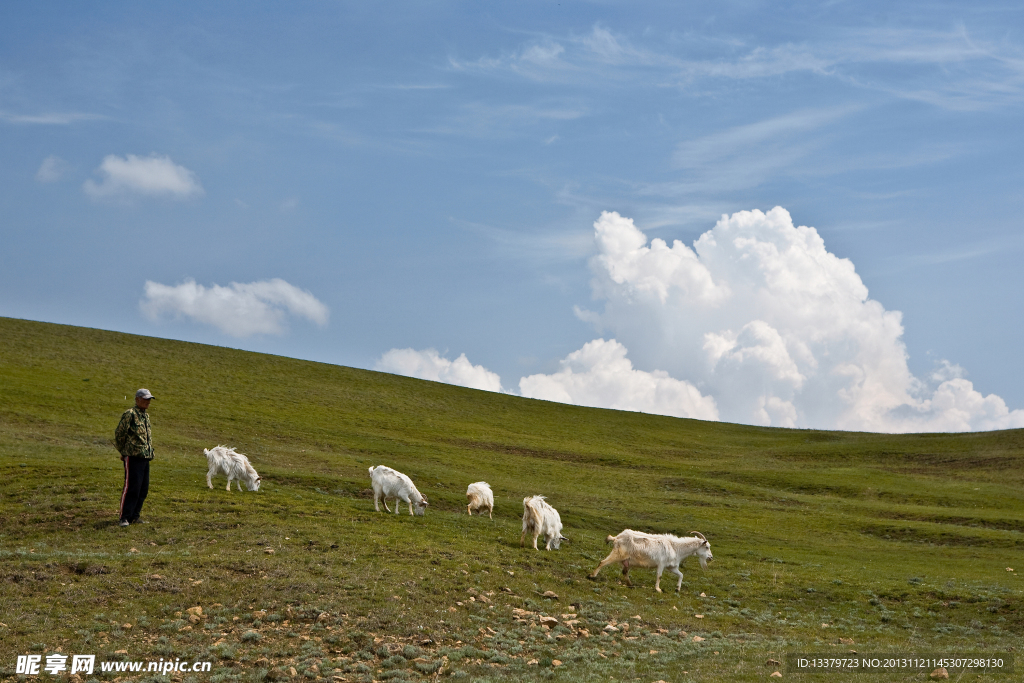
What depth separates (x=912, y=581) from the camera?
972 inches

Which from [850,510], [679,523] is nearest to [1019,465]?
[850,510]

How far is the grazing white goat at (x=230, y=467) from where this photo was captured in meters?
25.8

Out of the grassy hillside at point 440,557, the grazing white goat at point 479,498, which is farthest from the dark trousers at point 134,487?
the grazing white goat at point 479,498

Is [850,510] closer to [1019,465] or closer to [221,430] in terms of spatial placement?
[1019,465]

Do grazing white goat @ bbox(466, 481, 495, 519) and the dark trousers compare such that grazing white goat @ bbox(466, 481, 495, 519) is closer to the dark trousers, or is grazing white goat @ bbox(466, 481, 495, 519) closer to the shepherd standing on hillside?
the dark trousers

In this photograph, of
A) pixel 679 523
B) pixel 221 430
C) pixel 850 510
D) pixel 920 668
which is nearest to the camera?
pixel 920 668

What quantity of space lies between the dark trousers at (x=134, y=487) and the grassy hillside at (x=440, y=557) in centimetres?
41

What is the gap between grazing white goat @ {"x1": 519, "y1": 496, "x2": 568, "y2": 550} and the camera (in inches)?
865

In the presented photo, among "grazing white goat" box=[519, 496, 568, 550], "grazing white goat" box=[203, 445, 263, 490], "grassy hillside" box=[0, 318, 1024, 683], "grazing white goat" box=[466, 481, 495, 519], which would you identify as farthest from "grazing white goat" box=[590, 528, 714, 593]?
"grazing white goat" box=[203, 445, 263, 490]

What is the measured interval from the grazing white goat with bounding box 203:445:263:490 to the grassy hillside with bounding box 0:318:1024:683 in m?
0.98

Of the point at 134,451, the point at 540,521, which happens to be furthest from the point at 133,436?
the point at 540,521

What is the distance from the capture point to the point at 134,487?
19312 mm

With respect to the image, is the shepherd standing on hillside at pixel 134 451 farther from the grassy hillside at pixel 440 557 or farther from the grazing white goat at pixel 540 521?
the grazing white goat at pixel 540 521

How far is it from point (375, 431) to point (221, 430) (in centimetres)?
1251
